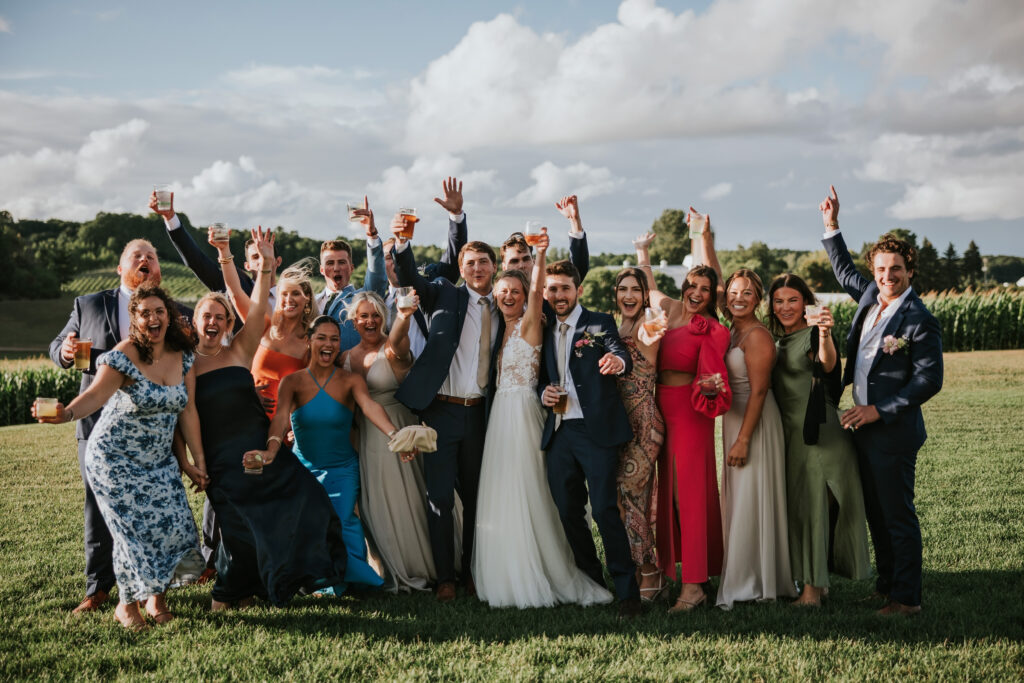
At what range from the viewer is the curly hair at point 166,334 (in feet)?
17.5

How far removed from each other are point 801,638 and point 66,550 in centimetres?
658

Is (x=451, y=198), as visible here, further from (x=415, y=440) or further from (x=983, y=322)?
(x=983, y=322)

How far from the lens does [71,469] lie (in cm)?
1254

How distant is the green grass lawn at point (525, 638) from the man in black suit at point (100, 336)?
0.25 metres

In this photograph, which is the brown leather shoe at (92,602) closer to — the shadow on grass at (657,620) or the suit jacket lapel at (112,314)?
the shadow on grass at (657,620)

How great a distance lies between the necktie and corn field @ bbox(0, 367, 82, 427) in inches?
732

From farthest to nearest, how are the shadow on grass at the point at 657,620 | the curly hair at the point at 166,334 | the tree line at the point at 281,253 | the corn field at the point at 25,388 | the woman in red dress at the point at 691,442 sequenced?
1. the tree line at the point at 281,253
2. the corn field at the point at 25,388
3. the woman in red dress at the point at 691,442
4. the curly hair at the point at 166,334
5. the shadow on grass at the point at 657,620

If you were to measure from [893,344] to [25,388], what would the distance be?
72.9 ft

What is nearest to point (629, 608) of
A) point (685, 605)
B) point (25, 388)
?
point (685, 605)

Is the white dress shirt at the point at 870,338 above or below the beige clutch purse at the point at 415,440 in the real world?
above

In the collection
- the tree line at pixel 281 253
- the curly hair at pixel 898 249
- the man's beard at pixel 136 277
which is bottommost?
the curly hair at pixel 898 249

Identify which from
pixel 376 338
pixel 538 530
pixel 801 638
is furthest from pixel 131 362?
pixel 801 638

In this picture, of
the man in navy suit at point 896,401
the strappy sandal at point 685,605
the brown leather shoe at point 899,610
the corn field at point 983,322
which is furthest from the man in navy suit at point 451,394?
the corn field at point 983,322

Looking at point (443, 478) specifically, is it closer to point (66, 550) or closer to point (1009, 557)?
point (66, 550)
